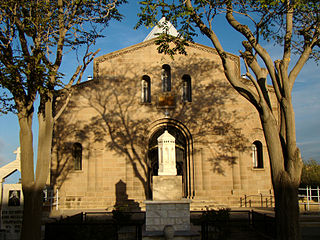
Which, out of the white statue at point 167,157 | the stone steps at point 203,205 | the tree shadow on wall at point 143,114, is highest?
the tree shadow on wall at point 143,114

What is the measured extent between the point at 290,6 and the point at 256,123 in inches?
435

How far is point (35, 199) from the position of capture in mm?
9156

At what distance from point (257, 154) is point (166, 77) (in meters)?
7.98

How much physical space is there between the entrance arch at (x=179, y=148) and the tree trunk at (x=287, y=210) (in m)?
10.7

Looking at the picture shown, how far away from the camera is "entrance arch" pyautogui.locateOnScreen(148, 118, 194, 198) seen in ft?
63.2

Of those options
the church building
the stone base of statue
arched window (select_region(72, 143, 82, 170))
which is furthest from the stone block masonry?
arched window (select_region(72, 143, 82, 170))

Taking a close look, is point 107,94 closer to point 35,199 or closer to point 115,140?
point 115,140

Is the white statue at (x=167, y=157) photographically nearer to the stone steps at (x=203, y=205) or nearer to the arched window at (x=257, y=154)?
the stone steps at (x=203, y=205)

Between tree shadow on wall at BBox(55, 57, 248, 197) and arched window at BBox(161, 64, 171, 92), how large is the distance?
0.56m

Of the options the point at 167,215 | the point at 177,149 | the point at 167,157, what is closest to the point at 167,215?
the point at 167,215

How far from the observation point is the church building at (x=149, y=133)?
18.6 m

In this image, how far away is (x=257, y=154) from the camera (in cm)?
1973

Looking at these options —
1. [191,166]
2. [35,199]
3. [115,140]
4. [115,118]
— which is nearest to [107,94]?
[115,118]

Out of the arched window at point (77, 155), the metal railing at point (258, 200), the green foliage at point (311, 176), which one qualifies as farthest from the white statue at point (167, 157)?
the green foliage at point (311, 176)
